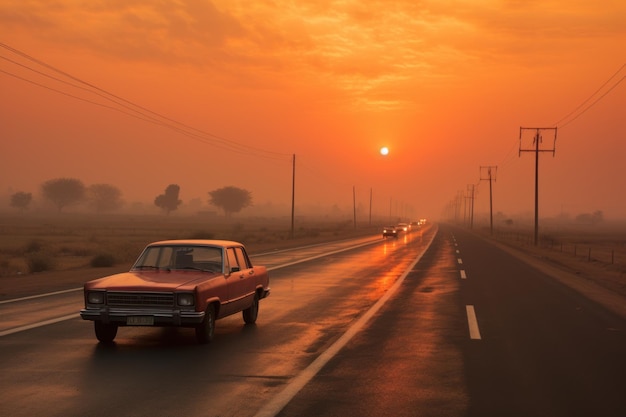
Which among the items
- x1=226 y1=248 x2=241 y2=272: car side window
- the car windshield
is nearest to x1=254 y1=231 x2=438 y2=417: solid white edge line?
x1=226 y1=248 x2=241 y2=272: car side window

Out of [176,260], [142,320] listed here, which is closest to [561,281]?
[176,260]

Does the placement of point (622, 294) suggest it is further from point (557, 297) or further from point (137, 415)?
point (137, 415)

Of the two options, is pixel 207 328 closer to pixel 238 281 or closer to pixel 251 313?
pixel 238 281

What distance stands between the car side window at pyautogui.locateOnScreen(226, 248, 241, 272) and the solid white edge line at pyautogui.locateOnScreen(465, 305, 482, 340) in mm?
4136

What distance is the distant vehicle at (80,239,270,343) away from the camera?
945cm

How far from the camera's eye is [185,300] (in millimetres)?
9453

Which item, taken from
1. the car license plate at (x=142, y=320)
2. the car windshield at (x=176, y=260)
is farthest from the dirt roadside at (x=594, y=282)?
the car license plate at (x=142, y=320)

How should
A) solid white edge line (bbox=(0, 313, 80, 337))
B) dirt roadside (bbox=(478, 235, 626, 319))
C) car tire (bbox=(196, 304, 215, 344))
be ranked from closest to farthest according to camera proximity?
car tire (bbox=(196, 304, 215, 344)) → solid white edge line (bbox=(0, 313, 80, 337)) → dirt roadside (bbox=(478, 235, 626, 319))

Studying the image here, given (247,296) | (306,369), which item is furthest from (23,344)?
(306,369)

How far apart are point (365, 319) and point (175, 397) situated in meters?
6.74

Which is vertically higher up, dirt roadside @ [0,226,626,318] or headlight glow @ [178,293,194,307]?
headlight glow @ [178,293,194,307]

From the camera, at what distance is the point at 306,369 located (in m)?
8.33

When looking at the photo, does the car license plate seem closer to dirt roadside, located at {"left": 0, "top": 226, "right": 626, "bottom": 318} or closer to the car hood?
the car hood

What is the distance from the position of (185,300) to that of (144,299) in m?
0.60
